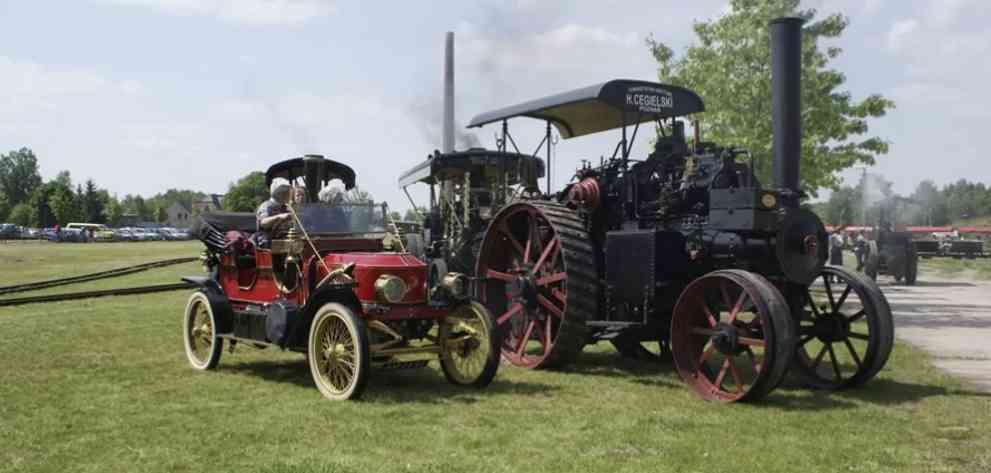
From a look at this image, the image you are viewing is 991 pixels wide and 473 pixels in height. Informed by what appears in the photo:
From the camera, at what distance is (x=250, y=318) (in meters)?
8.30

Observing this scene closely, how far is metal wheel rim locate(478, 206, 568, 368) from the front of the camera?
30.2 feet

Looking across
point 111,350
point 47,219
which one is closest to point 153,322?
point 111,350

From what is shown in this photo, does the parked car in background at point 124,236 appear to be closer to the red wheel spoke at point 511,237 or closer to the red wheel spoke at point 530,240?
the red wheel spoke at point 511,237

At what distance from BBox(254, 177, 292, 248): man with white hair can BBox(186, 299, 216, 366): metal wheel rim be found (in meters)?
0.95

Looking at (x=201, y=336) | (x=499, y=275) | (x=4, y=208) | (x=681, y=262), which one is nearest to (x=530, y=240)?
(x=499, y=275)

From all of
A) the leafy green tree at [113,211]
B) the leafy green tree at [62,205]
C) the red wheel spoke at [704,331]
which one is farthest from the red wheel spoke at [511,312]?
the leafy green tree at [113,211]

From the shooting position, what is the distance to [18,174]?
469ft

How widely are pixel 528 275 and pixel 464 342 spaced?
2074 mm

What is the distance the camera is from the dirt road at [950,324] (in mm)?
9430

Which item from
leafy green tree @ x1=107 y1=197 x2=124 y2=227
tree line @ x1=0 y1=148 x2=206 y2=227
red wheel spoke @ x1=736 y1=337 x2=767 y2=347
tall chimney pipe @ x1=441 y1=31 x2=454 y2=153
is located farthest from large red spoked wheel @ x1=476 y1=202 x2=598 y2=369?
leafy green tree @ x1=107 y1=197 x2=124 y2=227

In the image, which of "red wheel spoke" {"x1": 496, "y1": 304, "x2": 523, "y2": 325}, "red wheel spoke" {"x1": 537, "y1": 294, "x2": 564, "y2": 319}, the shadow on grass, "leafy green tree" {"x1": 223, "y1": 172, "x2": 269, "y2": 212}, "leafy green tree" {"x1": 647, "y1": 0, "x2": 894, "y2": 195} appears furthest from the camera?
"leafy green tree" {"x1": 223, "y1": 172, "x2": 269, "y2": 212}

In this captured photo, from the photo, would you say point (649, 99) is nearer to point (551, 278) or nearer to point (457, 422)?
point (551, 278)

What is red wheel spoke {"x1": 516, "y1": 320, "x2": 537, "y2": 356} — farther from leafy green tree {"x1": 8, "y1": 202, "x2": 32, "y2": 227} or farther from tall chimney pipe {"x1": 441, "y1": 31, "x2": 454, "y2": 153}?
leafy green tree {"x1": 8, "y1": 202, "x2": 32, "y2": 227}

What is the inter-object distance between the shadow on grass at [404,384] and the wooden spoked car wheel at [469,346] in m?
0.12
